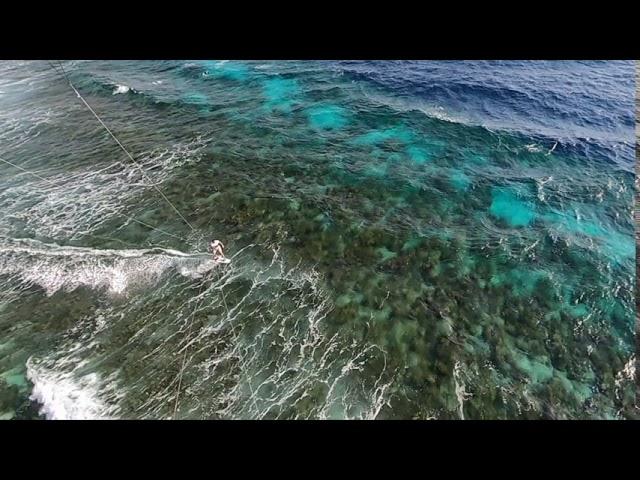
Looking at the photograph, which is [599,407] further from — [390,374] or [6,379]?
[6,379]

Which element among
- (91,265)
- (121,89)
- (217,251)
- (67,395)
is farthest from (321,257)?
(121,89)

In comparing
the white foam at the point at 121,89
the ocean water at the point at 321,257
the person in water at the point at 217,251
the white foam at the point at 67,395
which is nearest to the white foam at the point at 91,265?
the ocean water at the point at 321,257

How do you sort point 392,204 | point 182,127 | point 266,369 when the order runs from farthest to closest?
point 182,127 < point 392,204 < point 266,369

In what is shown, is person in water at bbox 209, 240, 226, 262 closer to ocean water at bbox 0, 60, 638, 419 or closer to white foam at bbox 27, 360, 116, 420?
ocean water at bbox 0, 60, 638, 419

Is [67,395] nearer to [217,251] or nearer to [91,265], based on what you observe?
[91,265]

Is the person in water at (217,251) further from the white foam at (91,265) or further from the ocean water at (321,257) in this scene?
the ocean water at (321,257)

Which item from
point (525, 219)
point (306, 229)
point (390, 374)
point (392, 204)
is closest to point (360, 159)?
point (392, 204)

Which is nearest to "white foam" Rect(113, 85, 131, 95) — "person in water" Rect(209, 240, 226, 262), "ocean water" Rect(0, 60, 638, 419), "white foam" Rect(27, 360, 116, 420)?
"ocean water" Rect(0, 60, 638, 419)
